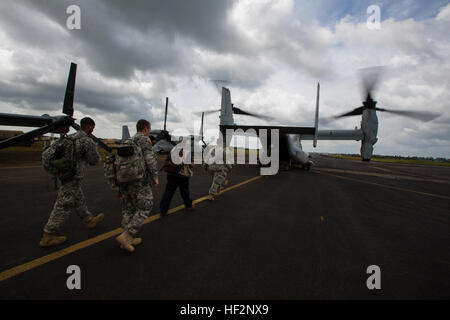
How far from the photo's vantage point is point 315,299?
2061 millimetres

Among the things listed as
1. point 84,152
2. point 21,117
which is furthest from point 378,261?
point 21,117

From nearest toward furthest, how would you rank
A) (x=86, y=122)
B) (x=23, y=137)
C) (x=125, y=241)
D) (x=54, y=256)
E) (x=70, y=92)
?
(x=54, y=256), (x=125, y=241), (x=86, y=122), (x=23, y=137), (x=70, y=92)

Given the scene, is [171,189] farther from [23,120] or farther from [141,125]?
[23,120]

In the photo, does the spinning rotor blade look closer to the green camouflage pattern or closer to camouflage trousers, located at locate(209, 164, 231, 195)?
the green camouflage pattern

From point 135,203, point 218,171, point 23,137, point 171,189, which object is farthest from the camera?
point 218,171

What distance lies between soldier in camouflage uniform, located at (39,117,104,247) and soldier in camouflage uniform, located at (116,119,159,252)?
2.87 feet

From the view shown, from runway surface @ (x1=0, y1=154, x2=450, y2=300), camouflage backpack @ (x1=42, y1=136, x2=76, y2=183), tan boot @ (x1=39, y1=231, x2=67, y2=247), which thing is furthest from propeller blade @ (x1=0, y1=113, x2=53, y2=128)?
tan boot @ (x1=39, y1=231, x2=67, y2=247)

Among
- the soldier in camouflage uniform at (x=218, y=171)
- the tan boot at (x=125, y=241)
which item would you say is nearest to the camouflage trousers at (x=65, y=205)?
the tan boot at (x=125, y=241)

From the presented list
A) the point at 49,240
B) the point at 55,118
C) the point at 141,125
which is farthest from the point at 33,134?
the point at 141,125

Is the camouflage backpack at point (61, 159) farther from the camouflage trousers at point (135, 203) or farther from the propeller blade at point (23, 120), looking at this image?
the propeller blade at point (23, 120)

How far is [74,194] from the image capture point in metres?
3.25

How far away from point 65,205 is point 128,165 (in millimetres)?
1292

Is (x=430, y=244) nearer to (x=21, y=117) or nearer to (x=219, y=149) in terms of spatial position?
(x=219, y=149)

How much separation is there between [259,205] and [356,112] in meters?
17.6
